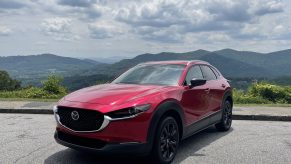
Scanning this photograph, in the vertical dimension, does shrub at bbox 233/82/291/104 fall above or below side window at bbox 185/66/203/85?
below

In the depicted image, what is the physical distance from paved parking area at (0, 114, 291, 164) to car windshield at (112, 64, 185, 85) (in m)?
1.30

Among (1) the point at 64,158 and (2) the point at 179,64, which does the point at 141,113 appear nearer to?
(1) the point at 64,158

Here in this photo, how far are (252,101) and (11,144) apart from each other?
9603mm

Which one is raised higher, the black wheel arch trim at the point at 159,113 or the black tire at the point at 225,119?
the black wheel arch trim at the point at 159,113

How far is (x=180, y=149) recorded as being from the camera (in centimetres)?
650

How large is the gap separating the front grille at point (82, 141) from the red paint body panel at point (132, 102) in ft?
0.24

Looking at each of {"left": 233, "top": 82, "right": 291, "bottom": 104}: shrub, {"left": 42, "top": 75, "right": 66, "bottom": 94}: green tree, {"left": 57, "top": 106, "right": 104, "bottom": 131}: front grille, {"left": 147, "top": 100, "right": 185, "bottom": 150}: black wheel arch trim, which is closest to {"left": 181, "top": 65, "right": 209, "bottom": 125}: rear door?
{"left": 147, "top": 100, "right": 185, "bottom": 150}: black wheel arch trim

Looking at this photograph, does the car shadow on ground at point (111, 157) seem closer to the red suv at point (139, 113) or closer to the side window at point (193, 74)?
the red suv at point (139, 113)

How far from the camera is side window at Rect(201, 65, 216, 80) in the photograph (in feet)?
24.4

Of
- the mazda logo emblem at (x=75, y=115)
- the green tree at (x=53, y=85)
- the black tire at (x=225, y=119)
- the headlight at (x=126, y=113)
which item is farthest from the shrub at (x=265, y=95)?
the mazda logo emblem at (x=75, y=115)

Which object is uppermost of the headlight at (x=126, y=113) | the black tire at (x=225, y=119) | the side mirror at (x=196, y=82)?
the side mirror at (x=196, y=82)

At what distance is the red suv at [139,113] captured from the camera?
488 cm

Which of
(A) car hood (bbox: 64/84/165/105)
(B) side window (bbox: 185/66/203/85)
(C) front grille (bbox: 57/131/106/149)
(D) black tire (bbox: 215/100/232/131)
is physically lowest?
(D) black tire (bbox: 215/100/232/131)

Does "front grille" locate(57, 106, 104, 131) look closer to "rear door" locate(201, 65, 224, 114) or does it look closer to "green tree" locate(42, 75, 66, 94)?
"rear door" locate(201, 65, 224, 114)
